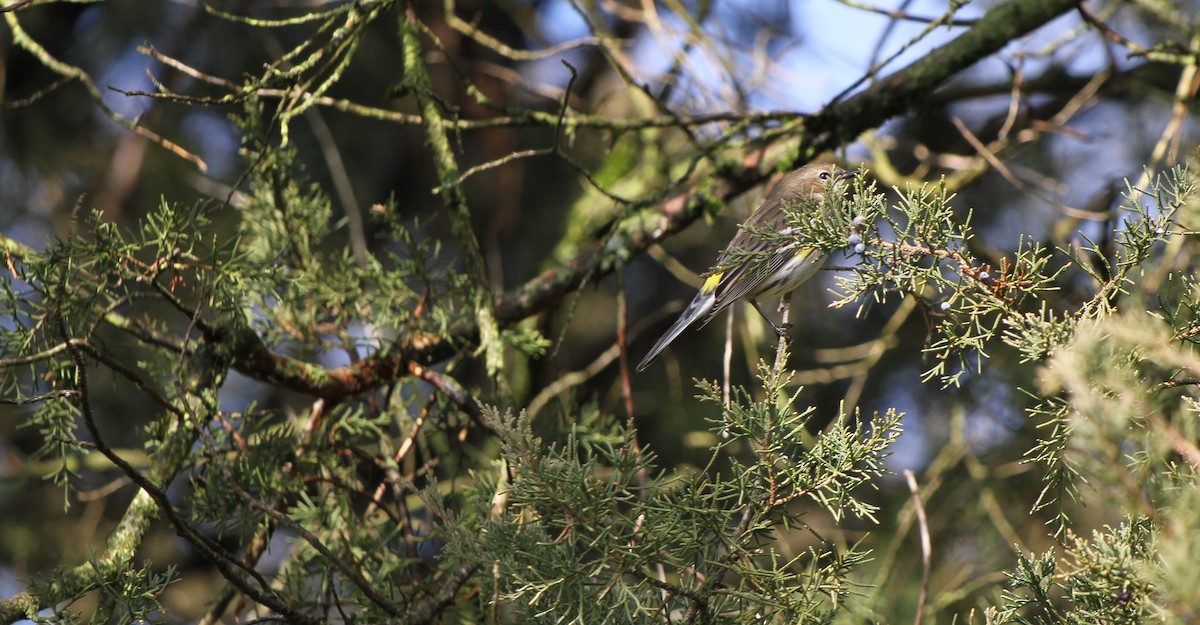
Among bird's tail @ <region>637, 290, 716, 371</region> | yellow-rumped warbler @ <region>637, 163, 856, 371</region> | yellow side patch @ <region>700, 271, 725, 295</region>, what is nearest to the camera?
yellow-rumped warbler @ <region>637, 163, 856, 371</region>

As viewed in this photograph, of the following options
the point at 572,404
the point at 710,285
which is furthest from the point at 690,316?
the point at 572,404

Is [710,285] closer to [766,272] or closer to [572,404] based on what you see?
[766,272]

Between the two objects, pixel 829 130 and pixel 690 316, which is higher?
pixel 829 130

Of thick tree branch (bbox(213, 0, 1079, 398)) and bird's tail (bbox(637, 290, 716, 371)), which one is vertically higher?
thick tree branch (bbox(213, 0, 1079, 398))

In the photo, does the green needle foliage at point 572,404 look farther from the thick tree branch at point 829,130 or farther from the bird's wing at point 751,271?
the bird's wing at point 751,271

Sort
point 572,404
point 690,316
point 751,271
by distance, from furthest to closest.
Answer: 1. point 690,316
2. point 572,404
3. point 751,271

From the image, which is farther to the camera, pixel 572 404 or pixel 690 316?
pixel 690 316

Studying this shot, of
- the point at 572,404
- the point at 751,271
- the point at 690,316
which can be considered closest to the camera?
the point at 751,271

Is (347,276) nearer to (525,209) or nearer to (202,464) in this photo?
(202,464)

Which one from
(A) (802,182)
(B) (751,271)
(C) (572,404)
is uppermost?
(A) (802,182)

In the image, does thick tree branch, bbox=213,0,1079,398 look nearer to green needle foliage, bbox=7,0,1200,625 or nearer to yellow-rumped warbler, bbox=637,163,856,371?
green needle foliage, bbox=7,0,1200,625

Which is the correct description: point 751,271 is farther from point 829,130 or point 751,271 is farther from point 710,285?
point 829,130

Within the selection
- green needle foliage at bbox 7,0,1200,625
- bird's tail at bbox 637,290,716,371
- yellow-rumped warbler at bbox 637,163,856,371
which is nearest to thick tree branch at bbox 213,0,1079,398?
green needle foliage at bbox 7,0,1200,625

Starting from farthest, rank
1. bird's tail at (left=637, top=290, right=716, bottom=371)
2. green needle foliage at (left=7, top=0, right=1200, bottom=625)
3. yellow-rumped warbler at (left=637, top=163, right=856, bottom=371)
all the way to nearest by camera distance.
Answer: bird's tail at (left=637, top=290, right=716, bottom=371) → yellow-rumped warbler at (left=637, top=163, right=856, bottom=371) → green needle foliage at (left=7, top=0, right=1200, bottom=625)
